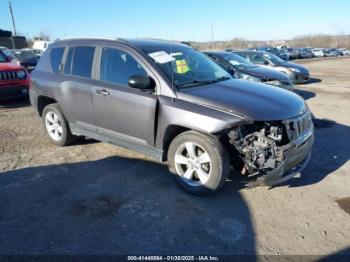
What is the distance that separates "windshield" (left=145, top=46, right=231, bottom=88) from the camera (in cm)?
442

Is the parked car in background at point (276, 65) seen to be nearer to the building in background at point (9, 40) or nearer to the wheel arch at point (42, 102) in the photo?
the wheel arch at point (42, 102)

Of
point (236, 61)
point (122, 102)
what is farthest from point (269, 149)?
point (236, 61)

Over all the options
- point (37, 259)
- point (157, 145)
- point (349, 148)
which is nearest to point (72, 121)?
point (157, 145)

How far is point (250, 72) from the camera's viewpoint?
32.7 ft

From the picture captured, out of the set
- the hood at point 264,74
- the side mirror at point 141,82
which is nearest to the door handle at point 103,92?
the side mirror at point 141,82

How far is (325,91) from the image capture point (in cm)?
1266

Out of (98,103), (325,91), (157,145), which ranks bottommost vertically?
(325,91)

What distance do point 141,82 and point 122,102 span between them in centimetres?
54

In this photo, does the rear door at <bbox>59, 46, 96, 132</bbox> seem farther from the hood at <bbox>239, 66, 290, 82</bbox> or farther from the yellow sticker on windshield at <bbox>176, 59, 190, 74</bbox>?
the hood at <bbox>239, 66, 290, 82</bbox>

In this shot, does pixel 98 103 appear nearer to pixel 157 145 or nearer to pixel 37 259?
pixel 157 145

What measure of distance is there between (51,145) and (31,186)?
6.02 ft

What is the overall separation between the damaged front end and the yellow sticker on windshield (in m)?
1.26

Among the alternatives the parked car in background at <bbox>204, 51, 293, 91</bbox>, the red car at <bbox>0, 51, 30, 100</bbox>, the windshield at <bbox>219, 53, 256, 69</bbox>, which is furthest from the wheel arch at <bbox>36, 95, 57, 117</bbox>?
the windshield at <bbox>219, 53, 256, 69</bbox>

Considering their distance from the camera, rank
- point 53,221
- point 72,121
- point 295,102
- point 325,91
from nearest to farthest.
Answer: point 53,221
point 295,102
point 72,121
point 325,91
